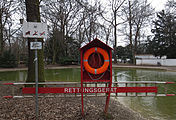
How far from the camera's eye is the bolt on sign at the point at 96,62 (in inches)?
134

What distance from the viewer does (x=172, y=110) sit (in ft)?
15.1

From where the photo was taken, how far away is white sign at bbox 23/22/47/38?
3174 mm

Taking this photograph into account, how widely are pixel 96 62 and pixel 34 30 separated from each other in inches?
70.7

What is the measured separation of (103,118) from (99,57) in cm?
165

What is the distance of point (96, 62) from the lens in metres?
3.57

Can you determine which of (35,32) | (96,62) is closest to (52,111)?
(96,62)

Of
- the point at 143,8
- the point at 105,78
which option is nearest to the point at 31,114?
the point at 105,78

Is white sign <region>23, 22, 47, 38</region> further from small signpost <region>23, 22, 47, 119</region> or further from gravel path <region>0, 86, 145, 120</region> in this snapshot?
gravel path <region>0, 86, 145, 120</region>

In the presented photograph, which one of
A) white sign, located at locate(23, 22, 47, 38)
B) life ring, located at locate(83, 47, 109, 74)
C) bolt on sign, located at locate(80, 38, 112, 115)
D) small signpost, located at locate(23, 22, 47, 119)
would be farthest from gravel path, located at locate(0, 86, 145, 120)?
white sign, located at locate(23, 22, 47, 38)

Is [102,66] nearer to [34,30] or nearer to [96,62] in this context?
[96,62]

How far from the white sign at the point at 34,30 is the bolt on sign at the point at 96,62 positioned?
1.10 meters

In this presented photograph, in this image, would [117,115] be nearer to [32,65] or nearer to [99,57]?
[99,57]

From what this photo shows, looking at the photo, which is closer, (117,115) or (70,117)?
(70,117)

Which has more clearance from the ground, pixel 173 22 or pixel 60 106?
pixel 173 22
